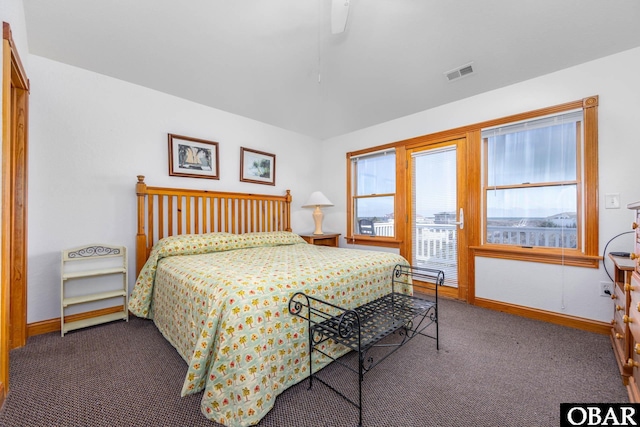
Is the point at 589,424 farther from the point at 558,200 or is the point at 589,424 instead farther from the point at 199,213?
the point at 199,213

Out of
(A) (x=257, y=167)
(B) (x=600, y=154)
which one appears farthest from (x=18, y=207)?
(B) (x=600, y=154)

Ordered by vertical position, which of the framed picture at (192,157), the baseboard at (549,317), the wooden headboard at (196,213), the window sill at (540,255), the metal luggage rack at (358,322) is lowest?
Result: the baseboard at (549,317)

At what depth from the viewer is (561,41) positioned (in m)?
2.05

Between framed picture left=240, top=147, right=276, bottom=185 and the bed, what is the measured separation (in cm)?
70

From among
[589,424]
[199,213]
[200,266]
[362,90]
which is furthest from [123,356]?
[362,90]

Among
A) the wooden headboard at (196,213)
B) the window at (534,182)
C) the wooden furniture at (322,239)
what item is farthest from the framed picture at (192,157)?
the window at (534,182)

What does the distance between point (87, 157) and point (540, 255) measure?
427cm

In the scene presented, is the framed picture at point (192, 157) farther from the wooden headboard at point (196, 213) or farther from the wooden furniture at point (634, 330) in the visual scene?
the wooden furniture at point (634, 330)

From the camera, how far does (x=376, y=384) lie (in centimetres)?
150

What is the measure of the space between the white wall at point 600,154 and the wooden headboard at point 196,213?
2.51 meters

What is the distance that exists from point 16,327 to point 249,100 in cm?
283

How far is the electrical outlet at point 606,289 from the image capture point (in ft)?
6.97

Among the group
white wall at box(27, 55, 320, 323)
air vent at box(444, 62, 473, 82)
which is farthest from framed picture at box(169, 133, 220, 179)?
air vent at box(444, 62, 473, 82)

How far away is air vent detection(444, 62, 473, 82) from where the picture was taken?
2.45m
